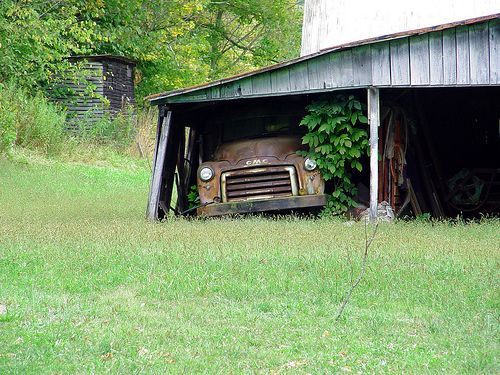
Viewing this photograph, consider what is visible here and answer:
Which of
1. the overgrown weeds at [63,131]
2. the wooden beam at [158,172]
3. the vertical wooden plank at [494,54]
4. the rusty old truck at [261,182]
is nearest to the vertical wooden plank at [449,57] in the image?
the vertical wooden plank at [494,54]

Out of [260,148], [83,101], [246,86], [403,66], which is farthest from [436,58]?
[83,101]

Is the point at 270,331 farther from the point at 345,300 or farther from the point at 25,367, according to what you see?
the point at 25,367

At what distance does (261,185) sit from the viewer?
661 inches

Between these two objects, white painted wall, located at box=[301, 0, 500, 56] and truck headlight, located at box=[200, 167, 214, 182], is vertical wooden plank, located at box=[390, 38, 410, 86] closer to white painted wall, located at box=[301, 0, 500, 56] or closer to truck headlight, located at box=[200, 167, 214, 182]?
truck headlight, located at box=[200, 167, 214, 182]

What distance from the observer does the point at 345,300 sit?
8906mm

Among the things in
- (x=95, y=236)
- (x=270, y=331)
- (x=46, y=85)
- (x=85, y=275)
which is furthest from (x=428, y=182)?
(x=46, y=85)

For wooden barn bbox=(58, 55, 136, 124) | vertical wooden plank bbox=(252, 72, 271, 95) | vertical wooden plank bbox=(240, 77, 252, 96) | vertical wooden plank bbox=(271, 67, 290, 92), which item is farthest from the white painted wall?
wooden barn bbox=(58, 55, 136, 124)

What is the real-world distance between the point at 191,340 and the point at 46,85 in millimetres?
28496

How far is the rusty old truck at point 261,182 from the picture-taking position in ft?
54.5

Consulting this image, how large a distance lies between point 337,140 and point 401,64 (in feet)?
5.62

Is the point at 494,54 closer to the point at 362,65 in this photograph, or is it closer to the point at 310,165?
the point at 362,65

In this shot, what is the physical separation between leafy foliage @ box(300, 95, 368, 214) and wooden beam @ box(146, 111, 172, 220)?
98.1 inches

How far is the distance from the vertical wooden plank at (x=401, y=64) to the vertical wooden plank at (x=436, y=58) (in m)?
0.36

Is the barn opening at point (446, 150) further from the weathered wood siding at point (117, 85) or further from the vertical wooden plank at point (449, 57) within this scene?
the weathered wood siding at point (117, 85)
